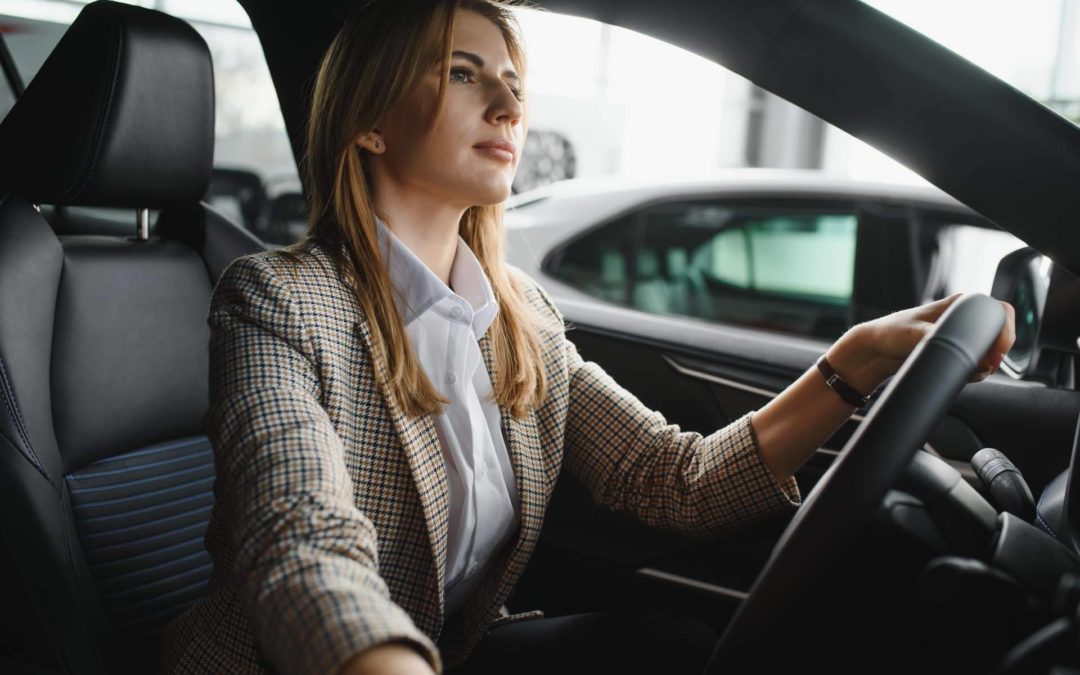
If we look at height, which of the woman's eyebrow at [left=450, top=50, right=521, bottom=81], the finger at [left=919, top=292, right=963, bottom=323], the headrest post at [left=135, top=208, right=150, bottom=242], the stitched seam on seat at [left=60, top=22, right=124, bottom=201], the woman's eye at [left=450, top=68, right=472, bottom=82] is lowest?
the headrest post at [left=135, top=208, right=150, bottom=242]

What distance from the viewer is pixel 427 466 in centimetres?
130

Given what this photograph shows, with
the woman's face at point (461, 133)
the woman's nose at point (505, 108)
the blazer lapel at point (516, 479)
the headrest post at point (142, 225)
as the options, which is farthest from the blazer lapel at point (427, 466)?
the headrest post at point (142, 225)

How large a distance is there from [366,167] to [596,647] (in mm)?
797

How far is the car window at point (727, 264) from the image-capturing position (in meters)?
3.12

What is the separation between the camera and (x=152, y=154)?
165cm

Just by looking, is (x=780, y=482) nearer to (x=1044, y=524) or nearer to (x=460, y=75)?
(x=1044, y=524)

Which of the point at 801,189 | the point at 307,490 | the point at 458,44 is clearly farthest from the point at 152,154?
the point at 801,189

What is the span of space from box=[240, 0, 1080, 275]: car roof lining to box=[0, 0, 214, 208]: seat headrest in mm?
860

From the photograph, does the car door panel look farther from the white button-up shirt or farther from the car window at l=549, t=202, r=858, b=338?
the car window at l=549, t=202, r=858, b=338

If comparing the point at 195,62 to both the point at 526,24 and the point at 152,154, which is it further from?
the point at 526,24

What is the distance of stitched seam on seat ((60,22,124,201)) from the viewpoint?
4.99 feet

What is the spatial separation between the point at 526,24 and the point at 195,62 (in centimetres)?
59

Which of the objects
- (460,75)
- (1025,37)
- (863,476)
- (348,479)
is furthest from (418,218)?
(1025,37)

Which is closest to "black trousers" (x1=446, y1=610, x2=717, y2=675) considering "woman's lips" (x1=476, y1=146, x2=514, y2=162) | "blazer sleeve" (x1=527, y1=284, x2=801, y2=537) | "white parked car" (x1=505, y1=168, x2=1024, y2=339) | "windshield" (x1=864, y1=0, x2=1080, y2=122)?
"blazer sleeve" (x1=527, y1=284, x2=801, y2=537)
